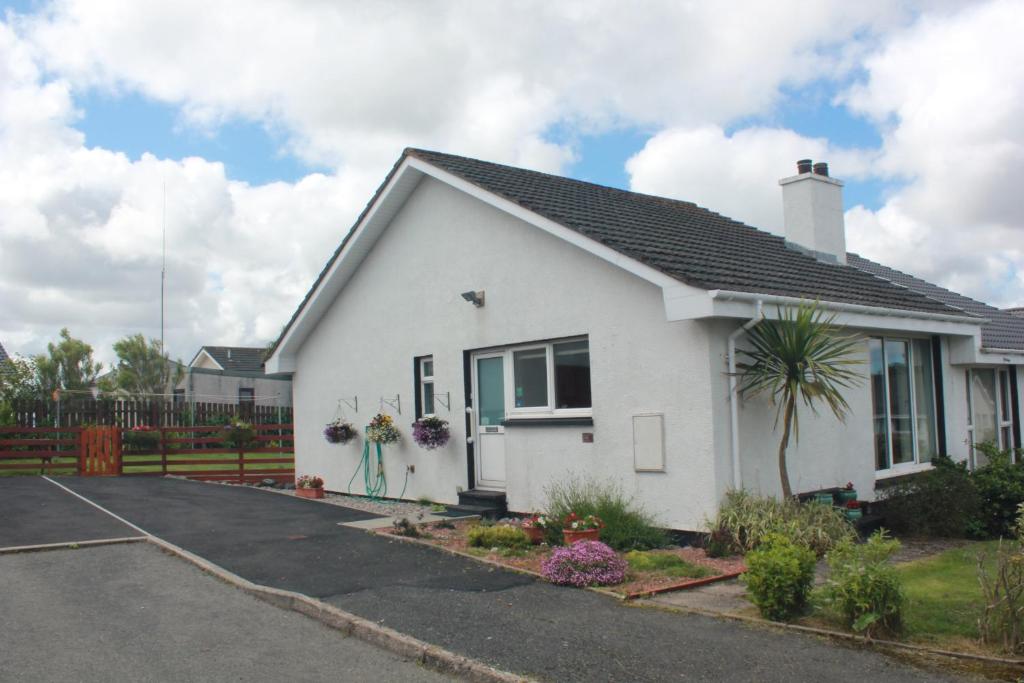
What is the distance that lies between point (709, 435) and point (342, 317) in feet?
27.9

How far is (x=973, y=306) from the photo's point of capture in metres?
18.4

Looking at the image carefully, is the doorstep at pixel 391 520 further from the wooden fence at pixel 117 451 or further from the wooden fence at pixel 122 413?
the wooden fence at pixel 122 413

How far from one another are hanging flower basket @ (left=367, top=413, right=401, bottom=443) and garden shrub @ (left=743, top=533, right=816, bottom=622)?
27.9 feet

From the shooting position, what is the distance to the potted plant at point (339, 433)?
15469mm

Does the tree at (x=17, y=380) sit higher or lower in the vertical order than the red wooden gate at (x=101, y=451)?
higher

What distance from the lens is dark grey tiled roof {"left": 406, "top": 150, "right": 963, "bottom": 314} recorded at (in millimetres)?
10367

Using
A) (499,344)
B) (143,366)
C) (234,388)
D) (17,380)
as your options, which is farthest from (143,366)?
(499,344)

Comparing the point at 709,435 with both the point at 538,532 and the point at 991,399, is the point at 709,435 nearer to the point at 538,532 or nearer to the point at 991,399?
the point at 538,532

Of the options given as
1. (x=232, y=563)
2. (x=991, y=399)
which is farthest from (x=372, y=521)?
(x=991, y=399)

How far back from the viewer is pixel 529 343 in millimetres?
12055

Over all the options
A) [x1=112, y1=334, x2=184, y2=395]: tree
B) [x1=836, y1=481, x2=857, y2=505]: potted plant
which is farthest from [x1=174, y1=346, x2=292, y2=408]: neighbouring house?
[x1=836, y1=481, x2=857, y2=505]: potted plant

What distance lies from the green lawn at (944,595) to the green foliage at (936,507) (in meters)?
0.50

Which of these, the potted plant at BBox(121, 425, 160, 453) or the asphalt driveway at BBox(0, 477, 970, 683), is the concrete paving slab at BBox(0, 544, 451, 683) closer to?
the asphalt driveway at BBox(0, 477, 970, 683)

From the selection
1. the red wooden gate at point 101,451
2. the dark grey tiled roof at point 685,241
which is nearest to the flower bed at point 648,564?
the dark grey tiled roof at point 685,241
